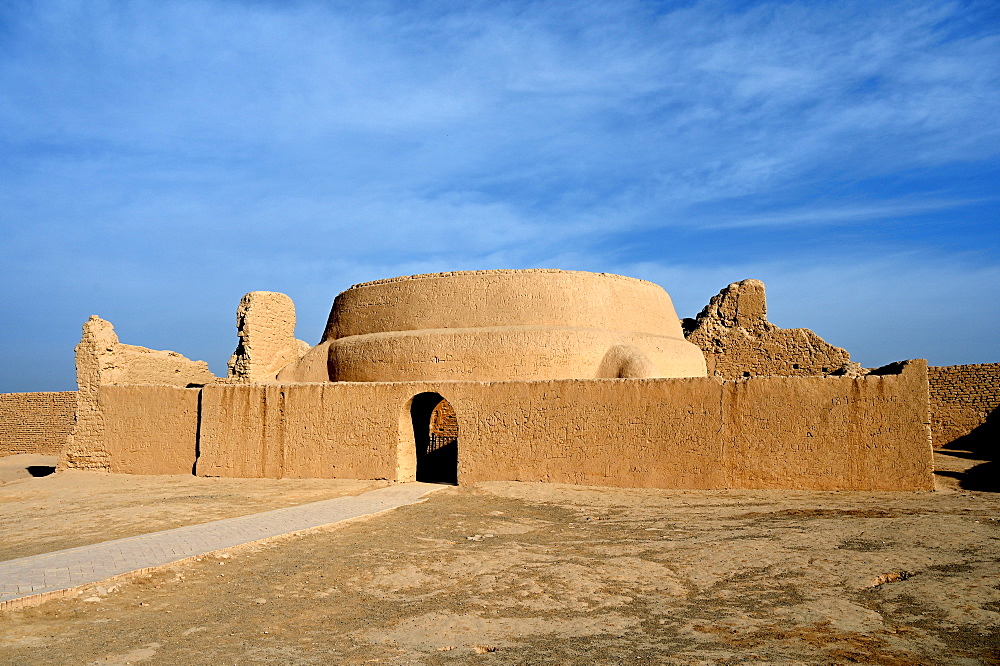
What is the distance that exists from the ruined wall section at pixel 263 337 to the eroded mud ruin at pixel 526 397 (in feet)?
0.16

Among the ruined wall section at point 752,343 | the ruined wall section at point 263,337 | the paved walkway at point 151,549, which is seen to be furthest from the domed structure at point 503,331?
the paved walkway at point 151,549

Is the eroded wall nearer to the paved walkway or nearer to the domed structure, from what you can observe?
the domed structure

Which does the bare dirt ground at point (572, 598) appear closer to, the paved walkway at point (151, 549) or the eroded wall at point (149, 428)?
the paved walkway at point (151, 549)

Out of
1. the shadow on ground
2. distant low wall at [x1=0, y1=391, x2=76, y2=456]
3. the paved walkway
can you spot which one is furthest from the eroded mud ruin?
distant low wall at [x1=0, y1=391, x2=76, y2=456]

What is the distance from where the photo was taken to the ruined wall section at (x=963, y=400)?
16016mm

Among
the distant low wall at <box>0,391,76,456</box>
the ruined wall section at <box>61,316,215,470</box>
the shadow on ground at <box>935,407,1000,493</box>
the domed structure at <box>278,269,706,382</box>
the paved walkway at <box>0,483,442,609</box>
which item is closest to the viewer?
the paved walkway at <box>0,483,442,609</box>

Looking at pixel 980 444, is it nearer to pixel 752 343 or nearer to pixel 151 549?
pixel 752 343

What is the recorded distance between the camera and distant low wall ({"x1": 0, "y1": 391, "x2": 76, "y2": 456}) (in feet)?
72.0

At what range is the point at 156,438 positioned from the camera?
12656mm

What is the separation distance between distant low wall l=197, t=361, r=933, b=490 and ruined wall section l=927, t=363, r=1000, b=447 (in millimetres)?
9011

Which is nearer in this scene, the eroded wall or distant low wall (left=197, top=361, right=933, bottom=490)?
distant low wall (left=197, top=361, right=933, bottom=490)

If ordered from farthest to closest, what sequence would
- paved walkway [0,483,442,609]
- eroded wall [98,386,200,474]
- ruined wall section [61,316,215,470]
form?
ruined wall section [61,316,215,470] → eroded wall [98,386,200,474] → paved walkway [0,483,442,609]

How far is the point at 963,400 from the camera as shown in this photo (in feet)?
53.3

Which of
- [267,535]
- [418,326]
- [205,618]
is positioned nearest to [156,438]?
[418,326]
